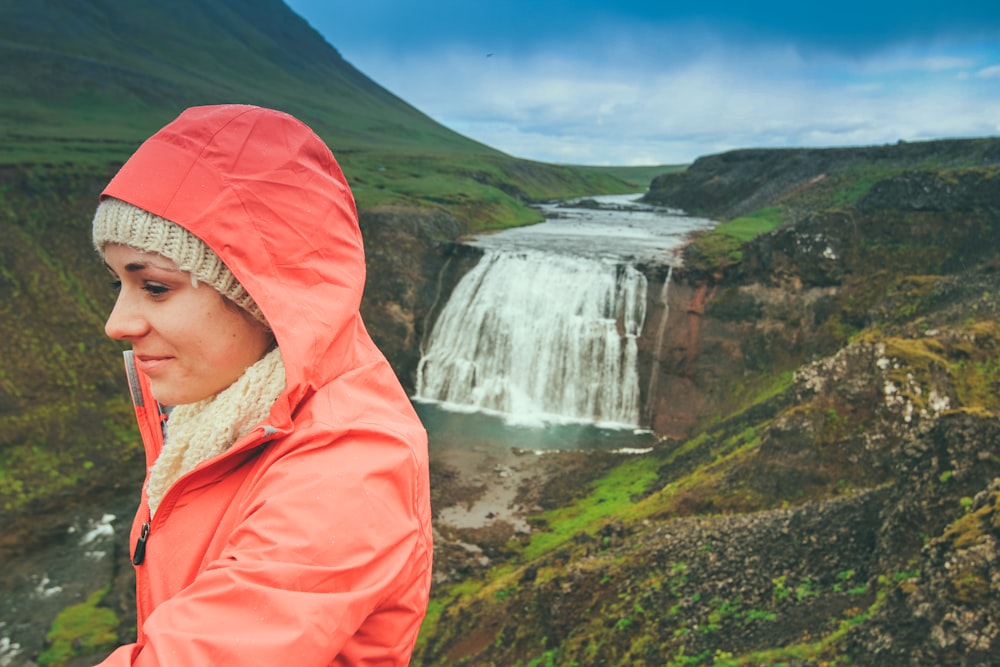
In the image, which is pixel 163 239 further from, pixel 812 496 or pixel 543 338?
pixel 543 338

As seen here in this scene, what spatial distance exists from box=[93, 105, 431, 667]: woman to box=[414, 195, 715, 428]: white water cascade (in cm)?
2243

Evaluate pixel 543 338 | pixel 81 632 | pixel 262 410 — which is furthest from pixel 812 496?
pixel 543 338

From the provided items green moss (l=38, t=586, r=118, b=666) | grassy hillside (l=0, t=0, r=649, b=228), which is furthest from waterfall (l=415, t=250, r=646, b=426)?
green moss (l=38, t=586, r=118, b=666)

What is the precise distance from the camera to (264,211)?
146cm

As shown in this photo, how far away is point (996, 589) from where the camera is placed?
5570 millimetres

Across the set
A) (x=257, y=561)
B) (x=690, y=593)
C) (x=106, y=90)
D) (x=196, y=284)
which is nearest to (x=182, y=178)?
(x=196, y=284)

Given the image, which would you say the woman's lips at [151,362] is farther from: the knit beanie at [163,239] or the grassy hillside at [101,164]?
the grassy hillside at [101,164]

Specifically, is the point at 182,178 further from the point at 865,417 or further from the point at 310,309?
the point at 865,417

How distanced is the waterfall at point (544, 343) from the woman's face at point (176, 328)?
73.8 feet

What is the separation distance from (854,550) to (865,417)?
14.4 ft

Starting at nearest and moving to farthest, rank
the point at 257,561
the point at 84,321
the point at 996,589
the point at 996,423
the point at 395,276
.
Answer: the point at 257,561 < the point at 996,589 < the point at 996,423 < the point at 84,321 < the point at 395,276

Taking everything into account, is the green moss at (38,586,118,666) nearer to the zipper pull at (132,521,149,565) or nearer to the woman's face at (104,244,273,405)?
the zipper pull at (132,521,149,565)

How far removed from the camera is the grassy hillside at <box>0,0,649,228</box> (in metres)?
40.7

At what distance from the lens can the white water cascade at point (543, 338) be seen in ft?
80.3
